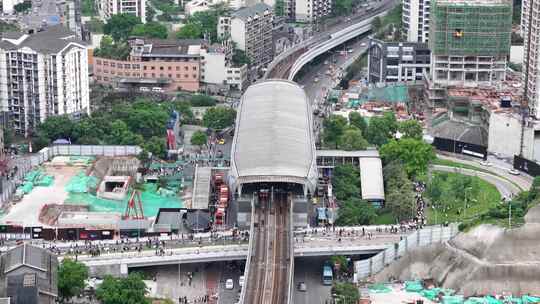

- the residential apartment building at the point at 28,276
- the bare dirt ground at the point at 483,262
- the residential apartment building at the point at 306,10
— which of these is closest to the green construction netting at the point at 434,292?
the bare dirt ground at the point at 483,262

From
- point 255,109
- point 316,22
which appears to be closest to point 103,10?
point 316,22

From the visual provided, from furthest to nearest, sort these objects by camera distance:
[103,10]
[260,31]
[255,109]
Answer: [103,10], [260,31], [255,109]

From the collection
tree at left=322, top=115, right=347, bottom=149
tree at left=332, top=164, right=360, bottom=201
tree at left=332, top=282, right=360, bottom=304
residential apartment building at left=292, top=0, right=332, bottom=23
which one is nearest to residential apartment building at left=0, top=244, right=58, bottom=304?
tree at left=332, top=282, right=360, bottom=304

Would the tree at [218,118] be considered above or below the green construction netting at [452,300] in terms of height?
above

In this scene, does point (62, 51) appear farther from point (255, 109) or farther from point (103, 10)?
point (103, 10)

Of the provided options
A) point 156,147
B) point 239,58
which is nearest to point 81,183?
point 156,147

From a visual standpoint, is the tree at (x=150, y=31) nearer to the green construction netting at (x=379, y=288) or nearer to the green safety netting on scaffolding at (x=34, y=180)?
the green safety netting on scaffolding at (x=34, y=180)

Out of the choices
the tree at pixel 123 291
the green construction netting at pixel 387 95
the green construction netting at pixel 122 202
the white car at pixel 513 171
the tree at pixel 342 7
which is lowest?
the tree at pixel 123 291
